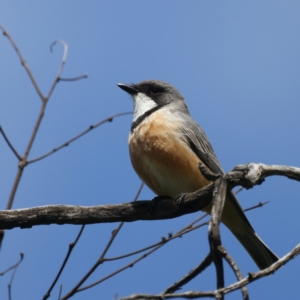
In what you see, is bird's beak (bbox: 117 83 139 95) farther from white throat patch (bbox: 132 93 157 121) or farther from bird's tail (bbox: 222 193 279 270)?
bird's tail (bbox: 222 193 279 270)

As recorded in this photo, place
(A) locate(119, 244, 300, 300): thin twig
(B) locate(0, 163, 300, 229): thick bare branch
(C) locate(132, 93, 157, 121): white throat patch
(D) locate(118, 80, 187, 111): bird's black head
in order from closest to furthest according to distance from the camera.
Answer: (A) locate(119, 244, 300, 300): thin twig
(B) locate(0, 163, 300, 229): thick bare branch
(C) locate(132, 93, 157, 121): white throat patch
(D) locate(118, 80, 187, 111): bird's black head

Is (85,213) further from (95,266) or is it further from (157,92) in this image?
(157,92)

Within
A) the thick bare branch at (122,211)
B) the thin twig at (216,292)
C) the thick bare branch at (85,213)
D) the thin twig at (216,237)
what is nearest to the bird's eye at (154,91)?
the thick bare branch at (122,211)

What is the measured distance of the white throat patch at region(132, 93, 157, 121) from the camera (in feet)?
24.2

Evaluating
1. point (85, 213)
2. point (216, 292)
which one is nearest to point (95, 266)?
point (85, 213)

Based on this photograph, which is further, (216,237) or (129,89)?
(129,89)

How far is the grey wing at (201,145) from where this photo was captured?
257 inches

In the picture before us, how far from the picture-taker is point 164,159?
Result: 613 centimetres

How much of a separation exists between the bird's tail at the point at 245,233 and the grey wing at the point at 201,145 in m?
0.48

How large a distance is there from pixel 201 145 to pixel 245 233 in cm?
127

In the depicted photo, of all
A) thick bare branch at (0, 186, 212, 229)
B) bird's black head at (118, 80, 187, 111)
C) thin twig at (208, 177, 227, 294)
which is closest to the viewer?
thin twig at (208, 177, 227, 294)

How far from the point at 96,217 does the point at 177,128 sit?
6.24 ft

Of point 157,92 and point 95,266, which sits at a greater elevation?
point 157,92

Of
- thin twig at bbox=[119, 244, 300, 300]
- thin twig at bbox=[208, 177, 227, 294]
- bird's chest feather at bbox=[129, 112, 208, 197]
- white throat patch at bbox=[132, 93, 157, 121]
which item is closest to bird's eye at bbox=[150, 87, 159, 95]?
white throat patch at bbox=[132, 93, 157, 121]
